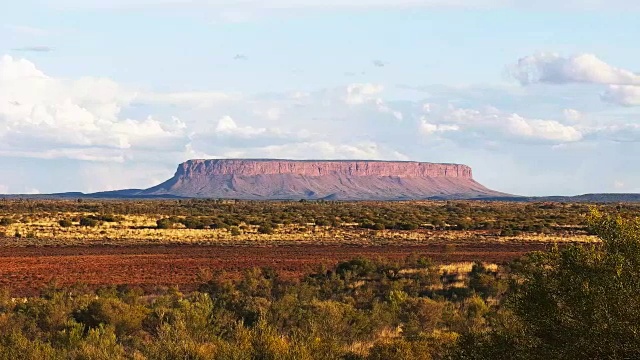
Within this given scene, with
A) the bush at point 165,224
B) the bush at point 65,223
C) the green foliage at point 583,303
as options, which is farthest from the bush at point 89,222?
the green foliage at point 583,303

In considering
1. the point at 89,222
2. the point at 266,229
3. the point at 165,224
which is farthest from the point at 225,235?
the point at 89,222

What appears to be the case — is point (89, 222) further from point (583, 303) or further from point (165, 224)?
point (583, 303)

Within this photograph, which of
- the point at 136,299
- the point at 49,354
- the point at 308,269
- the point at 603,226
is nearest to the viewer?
the point at 603,226

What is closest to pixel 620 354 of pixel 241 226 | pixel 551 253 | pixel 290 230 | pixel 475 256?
pixel 551 253

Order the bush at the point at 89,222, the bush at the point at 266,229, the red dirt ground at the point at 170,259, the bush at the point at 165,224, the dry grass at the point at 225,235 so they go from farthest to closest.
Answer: the bush at the point at 89,222 → the bush at the point at 165,224 → the bush at the point at 266,229 → the dry grass at the point at 225,235 → the red dirt ground at the point at 170,259

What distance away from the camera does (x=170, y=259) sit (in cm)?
4338

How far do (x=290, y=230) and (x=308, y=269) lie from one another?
34.0 meters

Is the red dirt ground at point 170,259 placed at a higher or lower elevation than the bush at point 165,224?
lower

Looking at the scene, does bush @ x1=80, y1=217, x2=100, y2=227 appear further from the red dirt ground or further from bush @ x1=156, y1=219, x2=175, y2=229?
the red dirt ground

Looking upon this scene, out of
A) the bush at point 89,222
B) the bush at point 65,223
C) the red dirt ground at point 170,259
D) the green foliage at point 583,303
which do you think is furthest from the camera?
the bush at point 89,222

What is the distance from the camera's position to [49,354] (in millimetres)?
12867

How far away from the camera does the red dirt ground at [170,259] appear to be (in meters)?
33.3

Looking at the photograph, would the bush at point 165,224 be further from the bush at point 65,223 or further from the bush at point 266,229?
the bush at point 266,229

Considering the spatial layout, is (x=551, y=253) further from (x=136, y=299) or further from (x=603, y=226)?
(x=136, y=299)
